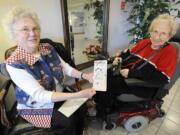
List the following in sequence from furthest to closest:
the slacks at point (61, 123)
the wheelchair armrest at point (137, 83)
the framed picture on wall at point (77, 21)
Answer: the framed picture on wall at point (77, 21), the wheelchair armrest at point (137, 83), the slacks at point (61, 123)

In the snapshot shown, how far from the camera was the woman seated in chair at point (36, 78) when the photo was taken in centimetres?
102

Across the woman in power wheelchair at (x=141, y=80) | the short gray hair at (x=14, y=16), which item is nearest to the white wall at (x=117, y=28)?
the woman in power wheelchair at (x=141, y=80)

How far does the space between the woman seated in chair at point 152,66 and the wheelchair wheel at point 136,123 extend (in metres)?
0.27

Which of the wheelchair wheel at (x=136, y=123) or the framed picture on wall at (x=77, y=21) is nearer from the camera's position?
the wheelchair wheel at (x=136, y=123)

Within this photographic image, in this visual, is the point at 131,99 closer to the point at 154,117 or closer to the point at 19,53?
the point at 154,117

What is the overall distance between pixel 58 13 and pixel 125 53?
2.70 feet

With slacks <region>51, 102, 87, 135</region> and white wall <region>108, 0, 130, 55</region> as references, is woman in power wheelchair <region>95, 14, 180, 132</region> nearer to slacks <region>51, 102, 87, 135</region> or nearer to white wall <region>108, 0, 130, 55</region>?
slacks <region>51, 102, 87, 135</region>

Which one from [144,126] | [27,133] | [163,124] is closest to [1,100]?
[27,133]

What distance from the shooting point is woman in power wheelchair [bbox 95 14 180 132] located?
1359 millimetres

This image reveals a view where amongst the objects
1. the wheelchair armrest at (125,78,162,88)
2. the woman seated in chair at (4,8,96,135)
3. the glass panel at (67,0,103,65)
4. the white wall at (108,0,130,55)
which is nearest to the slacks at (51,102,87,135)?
the woman seated in chair at (4,8,96,135)

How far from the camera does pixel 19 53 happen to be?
107 centimetres

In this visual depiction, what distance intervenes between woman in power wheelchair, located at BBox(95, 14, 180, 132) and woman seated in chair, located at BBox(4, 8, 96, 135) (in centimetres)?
38

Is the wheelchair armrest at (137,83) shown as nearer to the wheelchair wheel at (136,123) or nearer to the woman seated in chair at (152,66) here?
the woman seated in chair at (152,66)

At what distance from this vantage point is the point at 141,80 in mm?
1345
